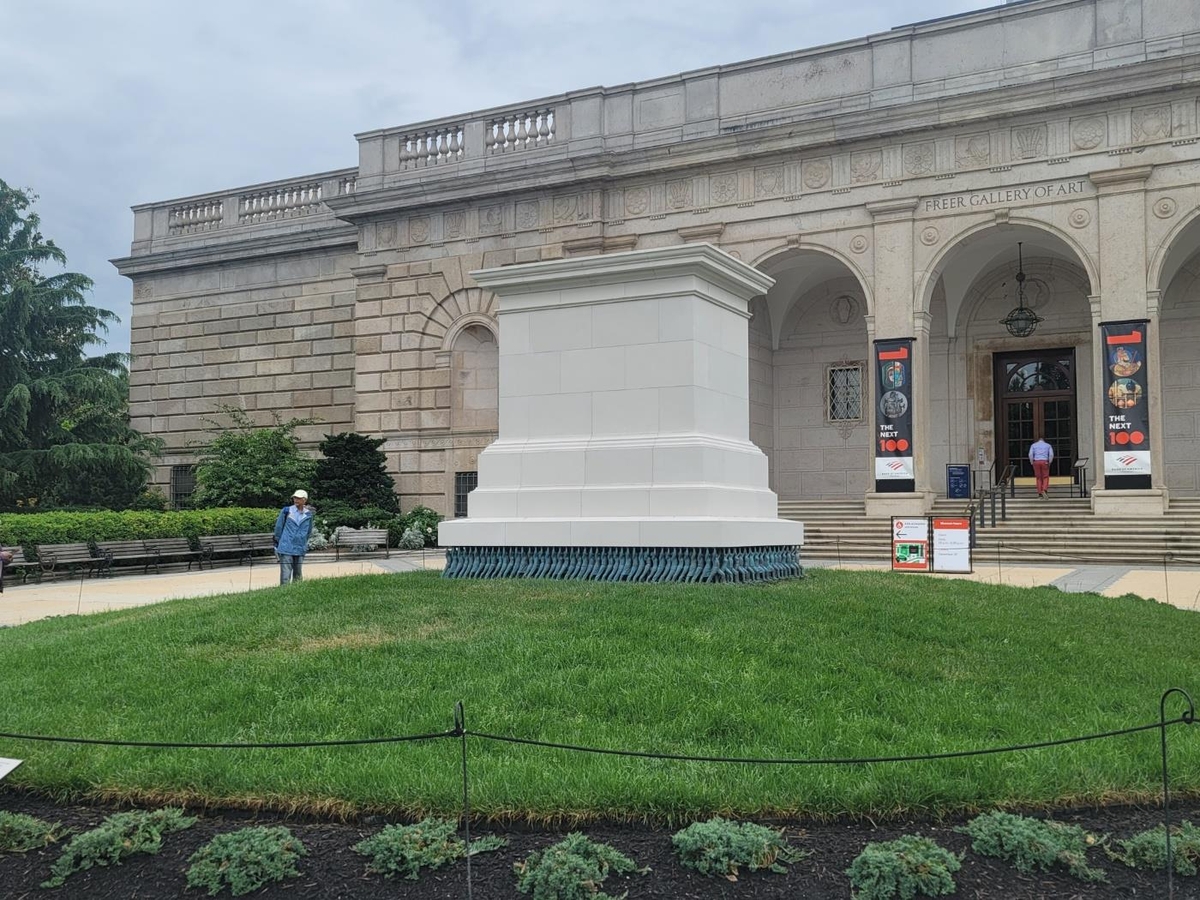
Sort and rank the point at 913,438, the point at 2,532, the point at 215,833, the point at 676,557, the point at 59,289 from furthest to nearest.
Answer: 1. the point at 59,289
2. the point at 913,438
3. the point at 2,532
4. the point at 676,557
5. the point at 215,833

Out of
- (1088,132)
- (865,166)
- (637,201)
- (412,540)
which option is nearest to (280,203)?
(637,201)

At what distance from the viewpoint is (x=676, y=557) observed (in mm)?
11359

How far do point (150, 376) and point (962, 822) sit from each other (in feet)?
122

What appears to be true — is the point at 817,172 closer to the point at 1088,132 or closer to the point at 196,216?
the point at 1088,132

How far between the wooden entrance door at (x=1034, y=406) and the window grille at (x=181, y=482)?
82.7 ft

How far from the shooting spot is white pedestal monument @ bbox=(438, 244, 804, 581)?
37.5ft

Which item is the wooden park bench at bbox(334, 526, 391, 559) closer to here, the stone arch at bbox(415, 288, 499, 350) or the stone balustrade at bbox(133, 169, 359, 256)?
the stone arch at bbox(415, 288, 499, 350)

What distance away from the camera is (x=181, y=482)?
36.5m

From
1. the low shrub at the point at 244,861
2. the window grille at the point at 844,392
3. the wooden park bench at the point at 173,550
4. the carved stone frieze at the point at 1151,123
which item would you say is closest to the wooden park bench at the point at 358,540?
the wooden park bench at the point at 173,550

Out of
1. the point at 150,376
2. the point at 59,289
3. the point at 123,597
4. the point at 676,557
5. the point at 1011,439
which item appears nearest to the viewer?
the point at 676,557

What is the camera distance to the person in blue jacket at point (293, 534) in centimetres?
1617

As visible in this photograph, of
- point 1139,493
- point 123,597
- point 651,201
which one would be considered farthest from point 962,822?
point 651,201

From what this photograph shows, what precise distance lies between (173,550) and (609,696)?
1877 cm

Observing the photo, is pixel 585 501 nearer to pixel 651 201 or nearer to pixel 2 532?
pixel 2 532
